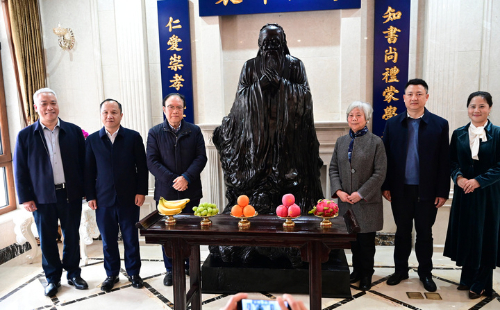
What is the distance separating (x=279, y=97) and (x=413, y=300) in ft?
6.27

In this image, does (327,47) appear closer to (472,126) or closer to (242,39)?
(242,39)

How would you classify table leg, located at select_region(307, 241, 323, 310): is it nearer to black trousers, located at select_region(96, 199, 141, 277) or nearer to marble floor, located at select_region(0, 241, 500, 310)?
marble floor, located at select_region(0, 241, 500, 310)

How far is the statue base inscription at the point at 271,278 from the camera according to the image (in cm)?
269

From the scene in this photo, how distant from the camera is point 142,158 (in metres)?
3.00

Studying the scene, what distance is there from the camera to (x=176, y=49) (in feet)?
13.4

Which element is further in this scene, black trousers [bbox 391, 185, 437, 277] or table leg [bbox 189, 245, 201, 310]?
black trousers [bbox 391, 185, 437, 277]

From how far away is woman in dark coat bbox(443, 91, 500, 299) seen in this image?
8.33 feet

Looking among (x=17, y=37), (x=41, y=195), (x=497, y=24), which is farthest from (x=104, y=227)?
(x=497, y=24)

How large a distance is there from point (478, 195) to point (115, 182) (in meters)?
2.81

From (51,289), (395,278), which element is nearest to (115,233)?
(51,289)

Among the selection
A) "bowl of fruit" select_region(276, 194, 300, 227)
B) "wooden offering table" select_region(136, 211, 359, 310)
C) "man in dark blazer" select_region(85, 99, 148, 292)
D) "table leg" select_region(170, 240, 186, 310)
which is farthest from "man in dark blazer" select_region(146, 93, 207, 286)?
"bowl of fruit" select_region(276, 194, 300, 227)

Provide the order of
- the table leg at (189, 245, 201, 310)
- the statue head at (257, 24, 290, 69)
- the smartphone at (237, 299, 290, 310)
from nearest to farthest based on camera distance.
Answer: the smartphone at (237, 299, 290, 310)
the table leg at (189, 245, 201, 310)
the statue head at (257, 24, 290, 69)

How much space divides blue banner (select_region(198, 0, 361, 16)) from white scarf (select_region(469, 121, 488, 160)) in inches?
78.0

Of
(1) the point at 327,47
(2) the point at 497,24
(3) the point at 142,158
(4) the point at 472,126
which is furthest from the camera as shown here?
(1) the point at 327,47
